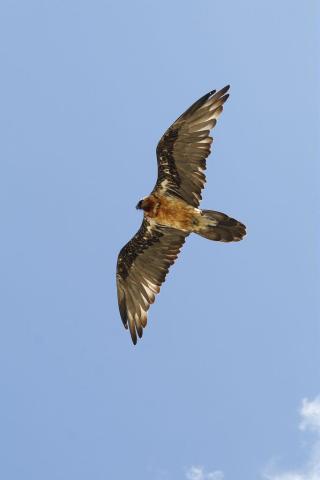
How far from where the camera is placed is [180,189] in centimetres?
1568

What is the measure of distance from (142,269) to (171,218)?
1792mm

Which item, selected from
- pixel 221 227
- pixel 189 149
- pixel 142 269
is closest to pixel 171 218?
pixel 221 227

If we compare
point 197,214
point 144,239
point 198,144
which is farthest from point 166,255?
point 198,144

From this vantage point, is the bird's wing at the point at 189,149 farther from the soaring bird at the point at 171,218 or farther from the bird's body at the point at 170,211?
the bird's body at the point at 170,211

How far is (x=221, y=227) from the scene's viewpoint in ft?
49.0

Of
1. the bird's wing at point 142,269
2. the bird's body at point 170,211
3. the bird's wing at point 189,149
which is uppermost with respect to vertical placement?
the bird's wing at point 189,149

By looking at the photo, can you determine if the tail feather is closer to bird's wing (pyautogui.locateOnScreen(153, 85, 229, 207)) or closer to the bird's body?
the bird's body

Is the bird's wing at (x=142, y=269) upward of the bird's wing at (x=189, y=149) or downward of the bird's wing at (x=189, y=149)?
downward

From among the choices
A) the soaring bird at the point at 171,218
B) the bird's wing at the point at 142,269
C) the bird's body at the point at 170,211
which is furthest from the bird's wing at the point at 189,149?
the bird's wing at the point at 142,269

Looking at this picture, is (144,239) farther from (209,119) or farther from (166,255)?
(209,119)

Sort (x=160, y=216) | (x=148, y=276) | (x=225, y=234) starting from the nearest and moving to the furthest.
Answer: (x=225, y=234)
(x=160, y=216)
(x=148, y=276)

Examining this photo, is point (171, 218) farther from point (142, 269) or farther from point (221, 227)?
point (142, 269)

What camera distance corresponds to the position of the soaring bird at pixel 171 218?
15055mm

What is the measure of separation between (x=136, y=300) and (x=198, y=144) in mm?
4128
